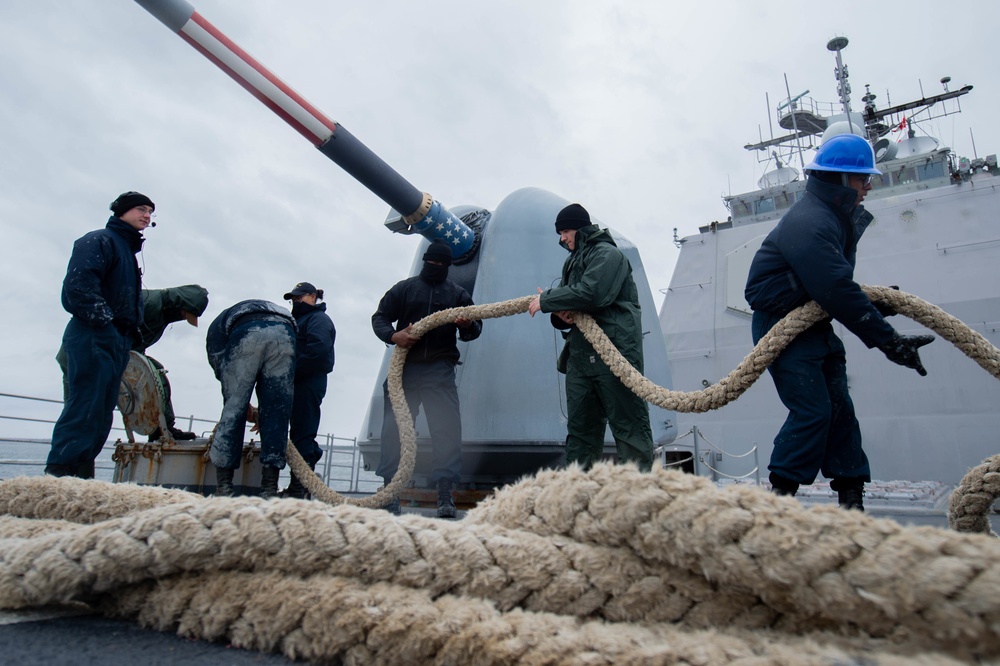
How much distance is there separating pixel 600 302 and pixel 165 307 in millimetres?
2535

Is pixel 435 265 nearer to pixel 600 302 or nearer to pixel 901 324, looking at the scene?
pixel 600 302

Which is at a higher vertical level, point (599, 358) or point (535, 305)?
point (535, 305)

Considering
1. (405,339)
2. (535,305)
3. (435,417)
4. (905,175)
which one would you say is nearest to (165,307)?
(405,339)

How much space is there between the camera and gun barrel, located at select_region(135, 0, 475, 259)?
11.2 ft

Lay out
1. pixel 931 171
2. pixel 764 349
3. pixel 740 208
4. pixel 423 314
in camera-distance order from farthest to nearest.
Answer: pixel 740 208 → pixel 931 171 → pixel 423 314 → pixel 764 349

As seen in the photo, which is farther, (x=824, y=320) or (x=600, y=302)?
(x=600, y=302)

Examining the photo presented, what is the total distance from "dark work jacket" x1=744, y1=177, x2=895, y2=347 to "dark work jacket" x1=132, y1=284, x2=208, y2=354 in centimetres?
302

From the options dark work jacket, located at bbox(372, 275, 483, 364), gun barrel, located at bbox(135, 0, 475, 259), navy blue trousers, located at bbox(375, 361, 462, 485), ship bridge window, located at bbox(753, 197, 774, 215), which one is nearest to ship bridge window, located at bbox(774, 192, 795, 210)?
ship bridge window, located at bbox(753, 197, 774, 215)

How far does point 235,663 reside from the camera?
0.75 meters

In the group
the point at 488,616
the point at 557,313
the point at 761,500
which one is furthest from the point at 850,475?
the point at 488,616

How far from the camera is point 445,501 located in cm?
310

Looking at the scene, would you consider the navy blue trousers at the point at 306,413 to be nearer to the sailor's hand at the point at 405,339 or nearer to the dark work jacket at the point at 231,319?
the dark work jacket at the point at 231,319

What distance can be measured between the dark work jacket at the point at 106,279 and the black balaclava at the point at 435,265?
1426mm

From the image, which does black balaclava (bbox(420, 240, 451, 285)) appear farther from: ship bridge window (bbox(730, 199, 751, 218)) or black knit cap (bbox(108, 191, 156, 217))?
ship bridge window (bbox(730, 199, 751, 218))
